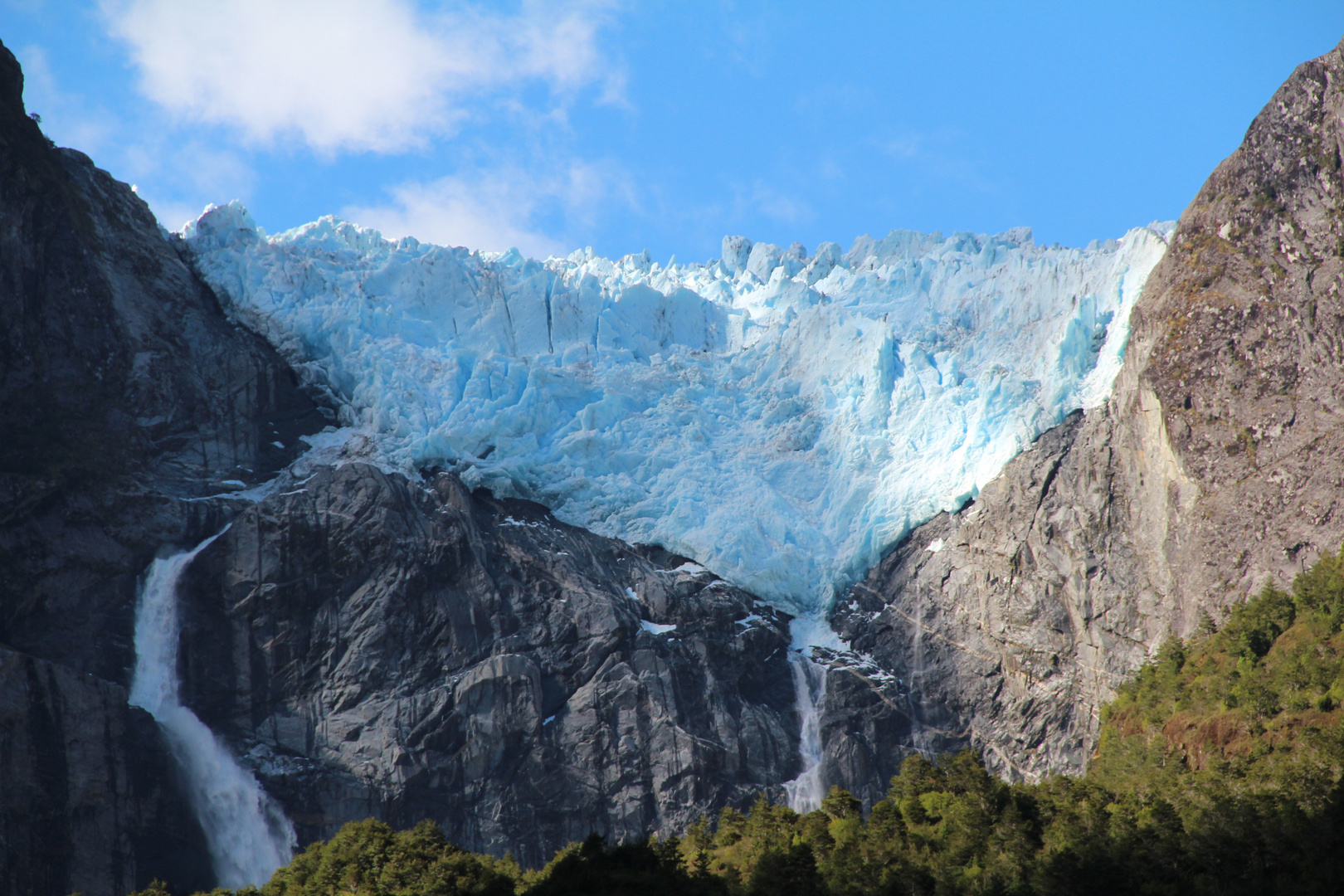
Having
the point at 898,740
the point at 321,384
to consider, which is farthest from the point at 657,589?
the point at 321,384

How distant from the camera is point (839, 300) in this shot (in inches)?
3573

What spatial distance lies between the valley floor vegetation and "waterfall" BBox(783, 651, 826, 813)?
1389cm

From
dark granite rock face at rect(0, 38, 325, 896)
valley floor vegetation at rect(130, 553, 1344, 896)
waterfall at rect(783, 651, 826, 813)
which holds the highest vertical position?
dark granite rock face at rect(0, 38, 325, 896)

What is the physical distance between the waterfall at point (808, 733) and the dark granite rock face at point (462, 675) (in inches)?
31.4

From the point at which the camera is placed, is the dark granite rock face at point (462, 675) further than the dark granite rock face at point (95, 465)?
Yes

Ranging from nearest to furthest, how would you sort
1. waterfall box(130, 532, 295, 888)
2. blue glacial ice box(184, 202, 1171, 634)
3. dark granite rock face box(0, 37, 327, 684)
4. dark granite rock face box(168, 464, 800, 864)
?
waterfall box(130, 532, 295, 888), dark granite rock face box(0, 37, 327, 684), dark granite rock face box(168, 464, 800, 864), blue glacial ice box(184, 202, 1171, 634)

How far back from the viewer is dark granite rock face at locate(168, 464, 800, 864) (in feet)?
207

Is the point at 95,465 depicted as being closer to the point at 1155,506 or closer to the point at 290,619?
the point at 290,619

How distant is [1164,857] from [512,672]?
35.7 metres

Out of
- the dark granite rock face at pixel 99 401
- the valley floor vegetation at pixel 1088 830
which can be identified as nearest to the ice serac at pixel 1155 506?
the valley floor vegetation at pixel 1088 830

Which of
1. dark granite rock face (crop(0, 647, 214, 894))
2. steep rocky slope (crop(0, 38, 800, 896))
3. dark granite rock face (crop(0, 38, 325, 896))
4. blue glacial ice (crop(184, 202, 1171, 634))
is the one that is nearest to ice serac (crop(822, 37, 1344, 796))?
blue glacial ice (crop(184, 202, 1171, 634))

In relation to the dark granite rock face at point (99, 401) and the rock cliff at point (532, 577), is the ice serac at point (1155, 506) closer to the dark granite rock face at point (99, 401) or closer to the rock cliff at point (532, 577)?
the rock cliff at point (532, 577)

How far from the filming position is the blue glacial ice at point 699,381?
74.1m

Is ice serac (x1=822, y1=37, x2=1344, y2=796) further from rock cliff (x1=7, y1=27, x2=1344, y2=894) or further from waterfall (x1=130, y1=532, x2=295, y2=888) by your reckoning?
waterfall (x1=130, y1=532, x2=295, y2=888)
